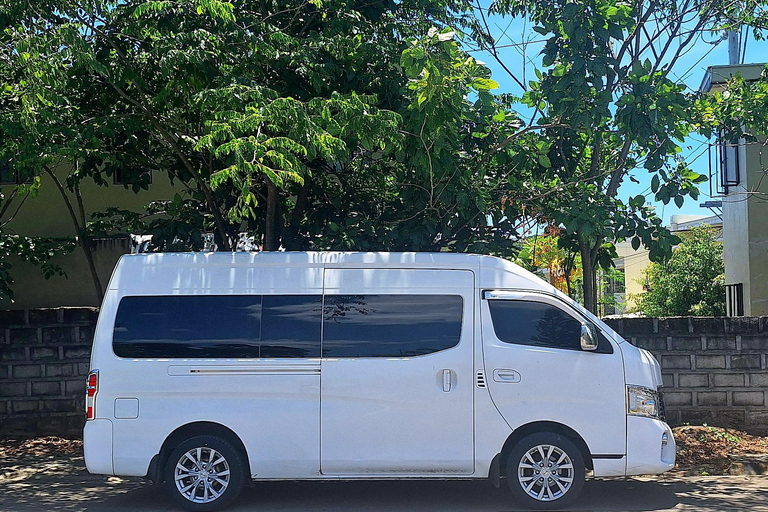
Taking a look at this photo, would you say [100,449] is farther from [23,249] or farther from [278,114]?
[23,249]

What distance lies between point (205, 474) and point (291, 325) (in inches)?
59.0

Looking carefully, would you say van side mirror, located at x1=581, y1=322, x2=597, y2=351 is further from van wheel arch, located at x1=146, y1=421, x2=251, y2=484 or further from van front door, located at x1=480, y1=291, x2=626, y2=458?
van wheel arch, located at x1=146, y1=421, x2=251, y2=484

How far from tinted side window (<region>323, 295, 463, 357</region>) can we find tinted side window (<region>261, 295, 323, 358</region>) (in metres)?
0.10

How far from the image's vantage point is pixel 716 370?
33.4 ft

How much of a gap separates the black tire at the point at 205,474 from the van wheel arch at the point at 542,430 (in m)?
2.27

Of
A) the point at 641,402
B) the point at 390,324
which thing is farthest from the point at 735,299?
the point at 390,324

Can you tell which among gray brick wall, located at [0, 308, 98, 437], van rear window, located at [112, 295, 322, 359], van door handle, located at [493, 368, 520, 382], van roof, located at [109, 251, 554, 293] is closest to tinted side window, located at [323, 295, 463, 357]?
van rear window, located at [112, 295, 322, 359]

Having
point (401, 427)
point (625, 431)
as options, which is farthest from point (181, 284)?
point (625, 431)

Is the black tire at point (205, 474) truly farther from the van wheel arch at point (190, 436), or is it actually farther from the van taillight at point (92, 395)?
the van taillight at point (92, 395)

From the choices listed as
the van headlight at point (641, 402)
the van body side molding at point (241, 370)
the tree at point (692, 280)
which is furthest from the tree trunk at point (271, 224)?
the tree at point (692, 280)

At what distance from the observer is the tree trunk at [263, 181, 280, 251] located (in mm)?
9523

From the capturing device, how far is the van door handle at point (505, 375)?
7277 mm

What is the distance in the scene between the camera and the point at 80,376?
10305 millimetres

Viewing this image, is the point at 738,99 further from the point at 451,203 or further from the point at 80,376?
the point at 80,376
